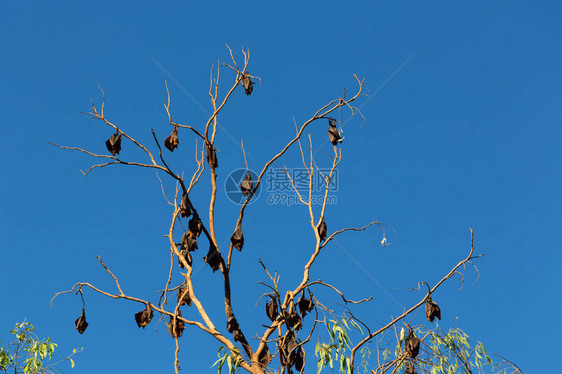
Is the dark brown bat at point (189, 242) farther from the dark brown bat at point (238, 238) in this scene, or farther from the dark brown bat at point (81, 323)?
the dark brown bat at point (81, 323)

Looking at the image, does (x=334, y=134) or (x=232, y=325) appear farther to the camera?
(x=334, y=134)

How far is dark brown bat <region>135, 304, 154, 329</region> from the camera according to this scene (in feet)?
15.6

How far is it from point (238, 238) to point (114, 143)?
134 cm

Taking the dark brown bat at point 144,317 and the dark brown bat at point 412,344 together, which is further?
the dark brown bat at point 144,317

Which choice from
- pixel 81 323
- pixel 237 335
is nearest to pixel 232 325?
pixel 237 335

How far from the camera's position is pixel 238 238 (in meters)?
4.75

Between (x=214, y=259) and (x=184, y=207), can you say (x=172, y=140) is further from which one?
(x=214, y=259)

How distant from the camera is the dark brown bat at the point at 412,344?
4.55m

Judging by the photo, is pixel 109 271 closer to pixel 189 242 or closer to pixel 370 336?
pixel 189 242

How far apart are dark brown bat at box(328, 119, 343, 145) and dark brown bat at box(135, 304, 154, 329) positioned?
214 centimetres

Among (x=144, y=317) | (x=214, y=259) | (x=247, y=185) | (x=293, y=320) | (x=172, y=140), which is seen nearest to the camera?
(x=293, y=320)

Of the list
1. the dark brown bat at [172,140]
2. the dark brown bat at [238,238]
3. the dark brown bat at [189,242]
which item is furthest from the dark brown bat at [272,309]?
the dark brown bat at [172,140]

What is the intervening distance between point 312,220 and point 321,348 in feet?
4.02

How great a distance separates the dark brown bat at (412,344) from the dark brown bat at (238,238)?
4.94ft
